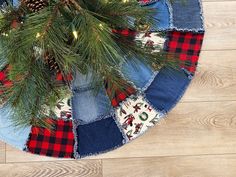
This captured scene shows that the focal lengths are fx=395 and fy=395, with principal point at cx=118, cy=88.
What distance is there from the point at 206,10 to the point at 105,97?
16.2 inches

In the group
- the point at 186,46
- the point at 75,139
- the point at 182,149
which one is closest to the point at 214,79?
the point at 186,46

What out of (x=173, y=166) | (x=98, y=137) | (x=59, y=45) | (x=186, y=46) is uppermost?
(x=59, y=45)

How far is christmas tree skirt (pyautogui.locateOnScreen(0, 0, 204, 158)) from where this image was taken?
3.76 ft

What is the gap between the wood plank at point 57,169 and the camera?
3.76 feet

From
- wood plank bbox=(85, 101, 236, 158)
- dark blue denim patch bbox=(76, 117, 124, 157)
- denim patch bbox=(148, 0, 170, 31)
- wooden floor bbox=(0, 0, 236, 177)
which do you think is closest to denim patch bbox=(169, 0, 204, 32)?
denim patch bbox=(148, 0, 170, 31)

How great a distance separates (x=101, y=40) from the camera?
713 mm

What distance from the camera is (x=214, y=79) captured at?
119cm

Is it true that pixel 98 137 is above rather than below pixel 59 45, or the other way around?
below

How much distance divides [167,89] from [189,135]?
0.15 m

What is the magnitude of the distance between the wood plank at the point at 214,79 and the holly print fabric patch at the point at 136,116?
111 mm

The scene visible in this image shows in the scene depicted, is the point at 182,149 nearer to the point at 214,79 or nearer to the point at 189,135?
the point at 189,135

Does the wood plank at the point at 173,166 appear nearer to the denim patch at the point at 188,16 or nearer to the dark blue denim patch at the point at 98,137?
the dark blue denim patch at the point at 98,137

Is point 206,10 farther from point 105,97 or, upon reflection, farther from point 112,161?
point 112,161

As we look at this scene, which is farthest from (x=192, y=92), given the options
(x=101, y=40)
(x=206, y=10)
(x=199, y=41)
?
(x=101, y=40)
